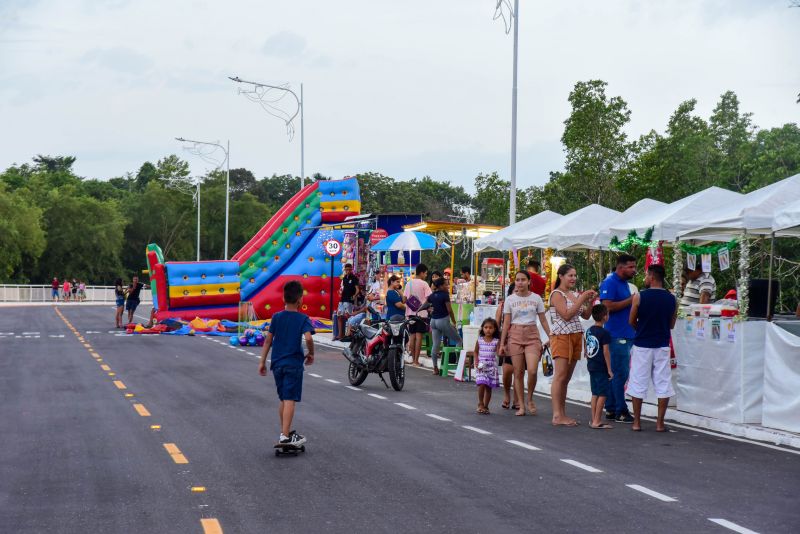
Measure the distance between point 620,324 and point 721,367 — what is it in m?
1.36

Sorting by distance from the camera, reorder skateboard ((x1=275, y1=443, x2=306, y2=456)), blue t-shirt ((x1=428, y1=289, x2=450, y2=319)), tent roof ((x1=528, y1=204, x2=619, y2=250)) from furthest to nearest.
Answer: blue t-shirt ((x1=428, y1=289, x2=450, y2=319)), tent roof ((x1=528, y1=204, x2=619, y2=250)), skateboard ((x1=275, y1=443, x2=306, y2=456))

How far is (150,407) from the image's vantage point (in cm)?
→ 1480

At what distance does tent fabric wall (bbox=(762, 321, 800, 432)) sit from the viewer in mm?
12516

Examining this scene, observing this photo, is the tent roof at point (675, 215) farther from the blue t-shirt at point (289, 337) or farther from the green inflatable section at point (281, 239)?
the green inflatable section at point (281, 239)

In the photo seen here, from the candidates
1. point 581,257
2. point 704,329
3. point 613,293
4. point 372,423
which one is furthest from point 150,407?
point 581,257

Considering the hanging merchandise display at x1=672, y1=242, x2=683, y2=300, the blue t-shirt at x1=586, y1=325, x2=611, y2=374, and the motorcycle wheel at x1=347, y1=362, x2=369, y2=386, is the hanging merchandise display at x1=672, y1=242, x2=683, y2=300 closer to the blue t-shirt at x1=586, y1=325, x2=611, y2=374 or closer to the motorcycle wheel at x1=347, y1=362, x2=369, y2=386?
the blue t-shirt at x1=586, y1=325, x2=611, y2=374

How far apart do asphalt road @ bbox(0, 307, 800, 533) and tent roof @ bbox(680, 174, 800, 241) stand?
110 inches

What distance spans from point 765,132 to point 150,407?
42.9m

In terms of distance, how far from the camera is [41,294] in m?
78.8

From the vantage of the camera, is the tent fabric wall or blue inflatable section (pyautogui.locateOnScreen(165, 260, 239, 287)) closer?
the tent fabric wall

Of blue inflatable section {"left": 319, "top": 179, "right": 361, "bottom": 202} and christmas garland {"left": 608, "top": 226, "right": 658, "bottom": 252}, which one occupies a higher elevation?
blue inflatable section {"left": 319, "top": 179, "right": 361, "bottom": 202}

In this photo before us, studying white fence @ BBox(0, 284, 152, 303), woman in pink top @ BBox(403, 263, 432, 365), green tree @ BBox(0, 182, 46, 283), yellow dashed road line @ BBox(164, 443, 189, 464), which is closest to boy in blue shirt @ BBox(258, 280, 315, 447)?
yellow dashed road line @ BBox(164, 443, 189, 464)

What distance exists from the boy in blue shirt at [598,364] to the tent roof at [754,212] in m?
2.11

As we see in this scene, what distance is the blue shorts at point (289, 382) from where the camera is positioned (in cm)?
1098
